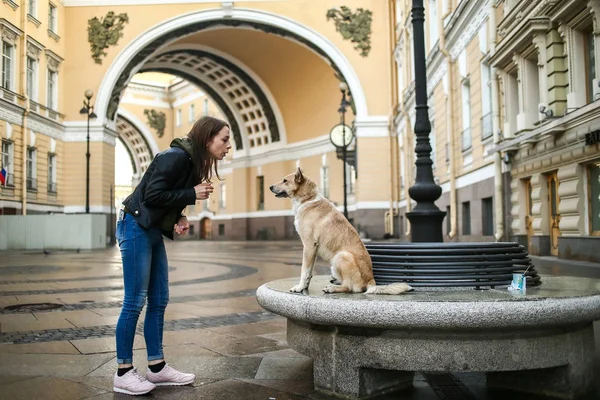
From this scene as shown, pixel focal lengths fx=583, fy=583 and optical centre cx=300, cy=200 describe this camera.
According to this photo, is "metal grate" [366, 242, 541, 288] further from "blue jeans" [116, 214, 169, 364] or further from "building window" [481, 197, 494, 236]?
"building window" [481, 197, 494, 236]

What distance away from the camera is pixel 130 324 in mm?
3467

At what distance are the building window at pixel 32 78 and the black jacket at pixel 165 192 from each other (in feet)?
83.5

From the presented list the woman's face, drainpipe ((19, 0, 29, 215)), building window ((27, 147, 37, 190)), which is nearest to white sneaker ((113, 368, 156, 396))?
the woman's face

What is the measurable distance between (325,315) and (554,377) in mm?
1370

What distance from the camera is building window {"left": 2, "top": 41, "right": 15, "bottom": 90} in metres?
24.0

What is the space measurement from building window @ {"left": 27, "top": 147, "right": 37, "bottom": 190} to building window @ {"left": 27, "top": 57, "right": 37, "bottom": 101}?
7.80 ft

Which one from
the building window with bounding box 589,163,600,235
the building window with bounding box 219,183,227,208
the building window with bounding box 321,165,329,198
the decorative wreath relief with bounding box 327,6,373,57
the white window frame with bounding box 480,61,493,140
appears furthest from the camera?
the building window with bounding box 219,183,227,208

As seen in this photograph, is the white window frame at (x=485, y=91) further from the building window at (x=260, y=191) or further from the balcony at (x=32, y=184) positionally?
the building window at (x=260, y=191)

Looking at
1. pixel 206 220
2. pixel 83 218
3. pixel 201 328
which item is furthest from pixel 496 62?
pixel 206 220

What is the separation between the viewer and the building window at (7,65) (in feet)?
78.7

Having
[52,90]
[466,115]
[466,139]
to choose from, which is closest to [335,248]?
[466,139]

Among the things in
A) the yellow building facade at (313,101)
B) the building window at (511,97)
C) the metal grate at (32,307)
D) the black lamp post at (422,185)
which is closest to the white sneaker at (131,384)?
the black lamp post at (422,185)

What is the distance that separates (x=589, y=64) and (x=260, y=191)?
99.4 feet

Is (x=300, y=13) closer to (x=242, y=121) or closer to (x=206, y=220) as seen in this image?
(x=242, y=121)
